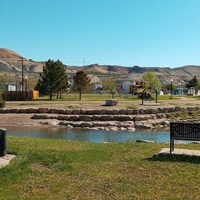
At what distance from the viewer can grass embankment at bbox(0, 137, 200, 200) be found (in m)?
5.52

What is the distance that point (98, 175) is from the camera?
21.3 ft

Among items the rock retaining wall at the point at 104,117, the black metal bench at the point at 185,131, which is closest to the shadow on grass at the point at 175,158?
the black metal bench at the point at 185,131

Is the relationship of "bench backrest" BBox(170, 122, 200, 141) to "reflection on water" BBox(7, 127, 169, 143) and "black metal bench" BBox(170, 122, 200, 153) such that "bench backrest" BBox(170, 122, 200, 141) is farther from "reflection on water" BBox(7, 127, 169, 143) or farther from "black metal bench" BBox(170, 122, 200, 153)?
"reflection on water" BBox(7, 127, 169, 143)

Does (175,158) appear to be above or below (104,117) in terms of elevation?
above

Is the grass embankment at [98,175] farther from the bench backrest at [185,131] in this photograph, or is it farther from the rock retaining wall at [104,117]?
the rock retaining wall at [104,117]

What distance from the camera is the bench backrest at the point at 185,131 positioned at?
850cm

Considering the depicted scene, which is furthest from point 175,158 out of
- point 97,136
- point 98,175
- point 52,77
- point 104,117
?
point 52,77

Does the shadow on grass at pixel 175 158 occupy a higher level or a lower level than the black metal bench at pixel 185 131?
lower

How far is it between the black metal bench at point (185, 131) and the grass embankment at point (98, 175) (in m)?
0.76

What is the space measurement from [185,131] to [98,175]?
119 inches

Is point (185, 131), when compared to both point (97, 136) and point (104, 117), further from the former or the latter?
point (104, 117)

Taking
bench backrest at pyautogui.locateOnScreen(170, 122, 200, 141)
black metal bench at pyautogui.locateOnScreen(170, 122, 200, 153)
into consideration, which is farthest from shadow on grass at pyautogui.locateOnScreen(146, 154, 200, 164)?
bench backrest at pyautogui.locateOnScreen(170, 122, 200, 141)

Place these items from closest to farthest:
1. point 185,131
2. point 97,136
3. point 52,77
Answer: point 185,131 → point 97,136 → point 52,77

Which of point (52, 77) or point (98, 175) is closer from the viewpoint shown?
point (98, 175)
